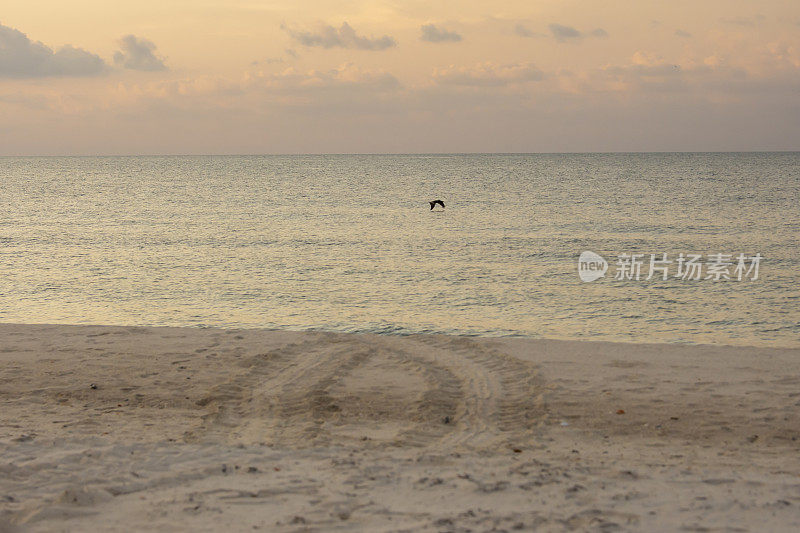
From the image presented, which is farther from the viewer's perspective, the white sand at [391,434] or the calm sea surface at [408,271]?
the calm sea surface at [408,271]

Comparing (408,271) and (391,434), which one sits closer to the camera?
(391,434)

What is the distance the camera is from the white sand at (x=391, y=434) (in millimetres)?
6363

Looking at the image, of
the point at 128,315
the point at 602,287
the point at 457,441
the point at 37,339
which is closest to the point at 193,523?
the point at 457,441

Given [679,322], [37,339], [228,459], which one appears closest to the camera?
[228,459]

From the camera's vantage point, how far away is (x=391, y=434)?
8.75m

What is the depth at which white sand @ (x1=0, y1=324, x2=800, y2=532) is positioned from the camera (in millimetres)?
6363

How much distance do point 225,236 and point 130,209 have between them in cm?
2309

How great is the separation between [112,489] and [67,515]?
57cm

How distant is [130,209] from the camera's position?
56.9m

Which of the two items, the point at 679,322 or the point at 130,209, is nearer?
the point at 679,322

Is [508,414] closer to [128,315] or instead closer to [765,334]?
[765,334]

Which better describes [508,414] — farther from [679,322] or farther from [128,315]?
[128,315]

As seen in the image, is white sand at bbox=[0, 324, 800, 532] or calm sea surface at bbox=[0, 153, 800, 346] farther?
calm sea surface at bbox=[0, 153, 800, 346]

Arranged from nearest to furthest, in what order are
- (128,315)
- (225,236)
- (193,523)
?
(193,523), (128,315), (225,236)
